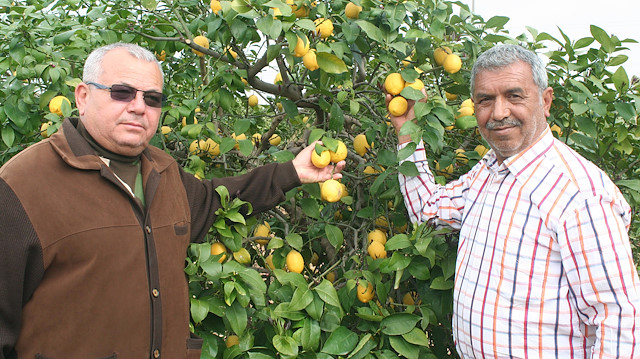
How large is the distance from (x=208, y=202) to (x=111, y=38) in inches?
29.9

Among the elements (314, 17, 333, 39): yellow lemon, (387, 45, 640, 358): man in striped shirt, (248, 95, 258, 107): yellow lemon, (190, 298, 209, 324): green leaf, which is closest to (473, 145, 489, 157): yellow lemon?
(387, 45, 640, 358): man in striped shirt

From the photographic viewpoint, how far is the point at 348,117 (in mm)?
1979

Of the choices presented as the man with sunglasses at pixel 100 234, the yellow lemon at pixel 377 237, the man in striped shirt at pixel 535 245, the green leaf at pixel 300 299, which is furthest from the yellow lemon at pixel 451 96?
the man with sunglasses at pixel 100 234

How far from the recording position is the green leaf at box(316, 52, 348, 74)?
1.51m

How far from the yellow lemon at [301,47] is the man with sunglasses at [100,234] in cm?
39

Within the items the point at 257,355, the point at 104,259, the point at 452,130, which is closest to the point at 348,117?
the point at 452,130

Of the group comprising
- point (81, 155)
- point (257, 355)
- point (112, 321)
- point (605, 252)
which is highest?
point (605, 252)

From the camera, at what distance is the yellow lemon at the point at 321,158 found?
1.55 m

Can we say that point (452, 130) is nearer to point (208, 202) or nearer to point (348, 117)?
point (348, 117)

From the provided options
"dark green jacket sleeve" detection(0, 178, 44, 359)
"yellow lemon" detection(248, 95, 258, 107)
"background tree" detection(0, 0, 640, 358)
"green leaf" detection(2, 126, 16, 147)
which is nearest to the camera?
"dark green jacket sleeve" detection(0, 178, 44, 359)

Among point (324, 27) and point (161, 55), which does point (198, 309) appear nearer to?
point (324, 27)

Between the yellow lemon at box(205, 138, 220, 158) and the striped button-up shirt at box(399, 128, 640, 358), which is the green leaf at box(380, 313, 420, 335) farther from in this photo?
the yellow lemon at box(205, 138, 220, 158)

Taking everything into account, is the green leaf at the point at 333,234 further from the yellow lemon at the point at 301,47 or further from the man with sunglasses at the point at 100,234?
the yellow lemon at the point at 301,47

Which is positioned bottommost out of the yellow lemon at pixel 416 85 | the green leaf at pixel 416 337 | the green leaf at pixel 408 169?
the green leaf at pixel 416 337
